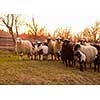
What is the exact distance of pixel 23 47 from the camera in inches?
81.5

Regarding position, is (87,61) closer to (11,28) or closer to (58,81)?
(58,81)

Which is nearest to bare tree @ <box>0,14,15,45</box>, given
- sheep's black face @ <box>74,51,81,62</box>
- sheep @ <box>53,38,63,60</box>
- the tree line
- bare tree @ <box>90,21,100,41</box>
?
the tree line

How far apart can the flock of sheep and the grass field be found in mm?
50

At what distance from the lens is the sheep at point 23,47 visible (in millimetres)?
2049

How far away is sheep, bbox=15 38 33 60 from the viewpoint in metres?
2.05

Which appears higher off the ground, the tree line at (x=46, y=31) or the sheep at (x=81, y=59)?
the tree line at (x=46, y=31)

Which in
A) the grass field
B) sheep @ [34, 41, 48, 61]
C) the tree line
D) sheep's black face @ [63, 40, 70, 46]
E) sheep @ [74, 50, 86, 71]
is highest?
the tree line

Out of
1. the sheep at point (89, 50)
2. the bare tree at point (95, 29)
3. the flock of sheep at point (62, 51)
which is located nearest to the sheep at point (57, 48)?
the flock of sheep at point (62, 51)

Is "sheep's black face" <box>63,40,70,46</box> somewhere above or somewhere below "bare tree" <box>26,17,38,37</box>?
below

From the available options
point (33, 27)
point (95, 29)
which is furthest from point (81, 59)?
point (33, 27)

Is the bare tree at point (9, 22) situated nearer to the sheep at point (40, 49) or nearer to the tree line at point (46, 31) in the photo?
the tree line at point (46, 31)

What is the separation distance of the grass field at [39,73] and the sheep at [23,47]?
53mm

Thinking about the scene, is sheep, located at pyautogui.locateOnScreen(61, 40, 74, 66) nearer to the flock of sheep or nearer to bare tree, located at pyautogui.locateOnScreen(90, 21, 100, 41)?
the flock of sheep
